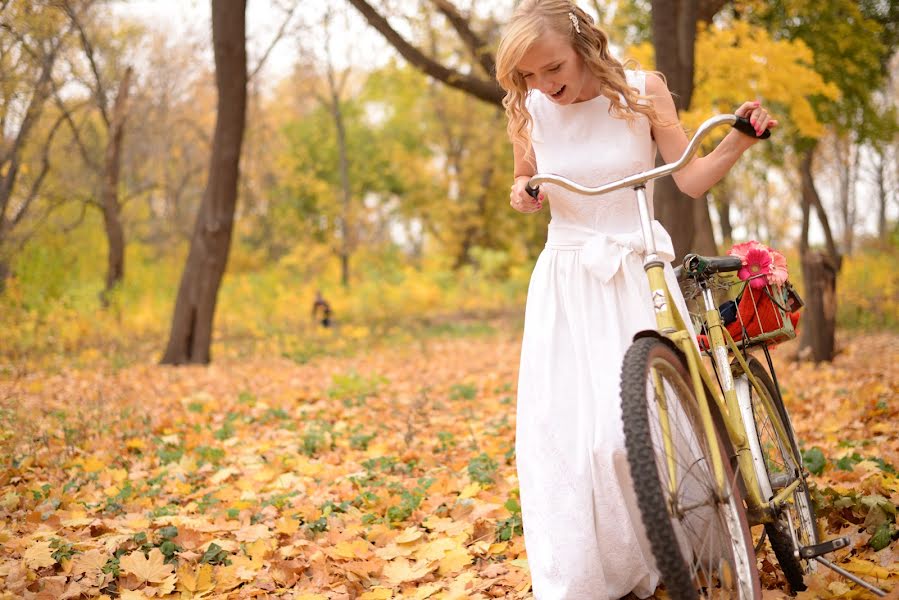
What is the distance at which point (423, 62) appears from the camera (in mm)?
9750

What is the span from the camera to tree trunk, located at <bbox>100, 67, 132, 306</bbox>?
1521cm

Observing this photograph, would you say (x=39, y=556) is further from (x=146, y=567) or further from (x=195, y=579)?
(x=195, y=579)

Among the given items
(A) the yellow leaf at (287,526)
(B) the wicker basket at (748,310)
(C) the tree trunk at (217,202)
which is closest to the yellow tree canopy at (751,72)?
(C) the tree trunk at (217,202)

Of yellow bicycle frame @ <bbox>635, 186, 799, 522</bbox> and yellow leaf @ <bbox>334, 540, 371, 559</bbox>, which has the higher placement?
yellow bicycle frame @ <bbox>635, 186, 799, 522</bbox>

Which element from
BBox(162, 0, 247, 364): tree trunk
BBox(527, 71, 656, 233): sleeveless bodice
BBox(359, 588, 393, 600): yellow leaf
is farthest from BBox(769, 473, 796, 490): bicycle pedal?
BBox(162, 0, 247, 364): tree trunk

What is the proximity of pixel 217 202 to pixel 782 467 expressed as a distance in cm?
887

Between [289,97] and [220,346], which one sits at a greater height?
[289,97]

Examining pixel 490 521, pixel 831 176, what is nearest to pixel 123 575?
pixel 490 521

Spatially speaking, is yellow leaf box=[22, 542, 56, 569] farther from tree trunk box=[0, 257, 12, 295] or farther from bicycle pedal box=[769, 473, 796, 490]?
tree trunk box=[0, 257, 12, 295]

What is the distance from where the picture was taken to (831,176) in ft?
130

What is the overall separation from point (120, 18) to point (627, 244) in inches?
635

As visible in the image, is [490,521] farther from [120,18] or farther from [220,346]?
[120,18]

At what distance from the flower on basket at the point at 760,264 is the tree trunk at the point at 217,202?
863cm

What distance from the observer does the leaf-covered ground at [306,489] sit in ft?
10.6
